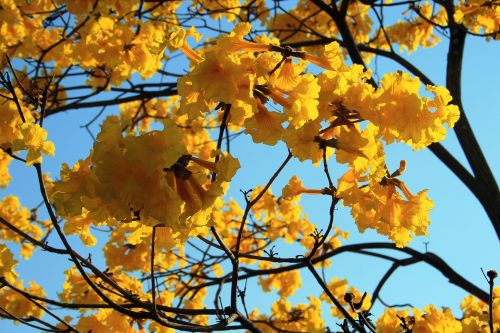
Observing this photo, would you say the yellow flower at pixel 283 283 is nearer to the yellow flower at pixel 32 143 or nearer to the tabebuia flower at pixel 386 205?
the tabebuia flower at pixel 386 205

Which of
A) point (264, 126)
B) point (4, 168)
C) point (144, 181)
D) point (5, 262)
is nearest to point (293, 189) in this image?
point (264, 126)

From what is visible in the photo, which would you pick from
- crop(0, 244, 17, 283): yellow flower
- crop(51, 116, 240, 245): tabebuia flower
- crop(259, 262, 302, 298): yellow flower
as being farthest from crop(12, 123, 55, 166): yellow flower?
crop(259, 262, 302, 298): yellow flower

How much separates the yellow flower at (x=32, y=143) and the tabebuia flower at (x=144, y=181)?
0.29m

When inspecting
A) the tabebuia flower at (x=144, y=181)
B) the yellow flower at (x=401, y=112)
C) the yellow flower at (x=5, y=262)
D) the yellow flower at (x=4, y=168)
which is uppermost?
the yellow flower at (x=4, y=168)

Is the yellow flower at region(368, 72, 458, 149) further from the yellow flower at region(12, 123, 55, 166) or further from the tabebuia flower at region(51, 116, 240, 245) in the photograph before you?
the yellow flower at region(12, 123, 55, 166)

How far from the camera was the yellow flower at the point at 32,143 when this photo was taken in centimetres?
195

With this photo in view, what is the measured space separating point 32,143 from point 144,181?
2.38 ft

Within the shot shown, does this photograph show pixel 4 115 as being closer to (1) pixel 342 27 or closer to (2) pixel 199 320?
(1) pixel 342 27

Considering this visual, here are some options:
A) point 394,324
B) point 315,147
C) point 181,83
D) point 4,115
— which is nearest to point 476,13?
point 394,324

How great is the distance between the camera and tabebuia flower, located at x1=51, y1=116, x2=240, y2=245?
145 cm

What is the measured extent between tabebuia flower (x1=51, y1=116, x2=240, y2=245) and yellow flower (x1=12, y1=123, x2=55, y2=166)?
0.29 metres

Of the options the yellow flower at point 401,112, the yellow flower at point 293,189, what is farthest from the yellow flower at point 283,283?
the yellow flower at point 401,112

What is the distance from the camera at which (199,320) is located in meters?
5.46

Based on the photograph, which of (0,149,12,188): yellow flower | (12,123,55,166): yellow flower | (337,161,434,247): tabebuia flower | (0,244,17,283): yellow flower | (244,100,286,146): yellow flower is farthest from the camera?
(0,149,12,188): yellow flower
